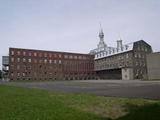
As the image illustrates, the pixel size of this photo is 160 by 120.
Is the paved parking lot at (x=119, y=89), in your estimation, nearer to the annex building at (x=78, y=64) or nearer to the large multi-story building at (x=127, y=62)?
the large multi-story building at (x=127, y=62)

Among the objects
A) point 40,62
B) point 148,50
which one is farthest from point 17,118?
point 40,62

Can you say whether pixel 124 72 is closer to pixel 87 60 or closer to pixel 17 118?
pixel 87 60

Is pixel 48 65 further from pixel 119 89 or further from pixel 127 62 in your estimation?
pixel 119 89

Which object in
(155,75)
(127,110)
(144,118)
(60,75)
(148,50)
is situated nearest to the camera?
(144,118)

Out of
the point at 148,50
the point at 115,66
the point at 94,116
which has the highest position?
the point at 148,50

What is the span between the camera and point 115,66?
8831 cm

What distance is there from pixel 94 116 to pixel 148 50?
80517 mm

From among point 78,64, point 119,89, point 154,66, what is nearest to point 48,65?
point 78,64

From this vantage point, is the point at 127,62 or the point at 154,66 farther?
the point at 127,62

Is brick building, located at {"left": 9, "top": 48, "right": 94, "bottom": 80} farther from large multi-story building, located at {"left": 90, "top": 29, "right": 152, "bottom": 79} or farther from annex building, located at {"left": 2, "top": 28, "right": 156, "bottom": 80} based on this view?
large multi-story building, located at {"left": 90, "top": 29, "right": 152, "bottom": 79}

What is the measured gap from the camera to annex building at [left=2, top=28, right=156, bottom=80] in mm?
78688

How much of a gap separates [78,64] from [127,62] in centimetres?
2994

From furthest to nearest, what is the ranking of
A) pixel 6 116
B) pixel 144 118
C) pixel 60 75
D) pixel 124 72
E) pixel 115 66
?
pixel 60 75
pixel 115 66
pixel 124 72
pixel 6 116
pixel 144 118

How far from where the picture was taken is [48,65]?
95062mm
